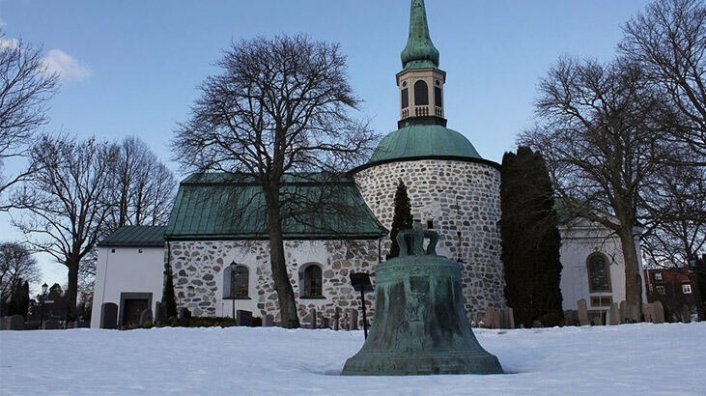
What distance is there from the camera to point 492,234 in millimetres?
25141

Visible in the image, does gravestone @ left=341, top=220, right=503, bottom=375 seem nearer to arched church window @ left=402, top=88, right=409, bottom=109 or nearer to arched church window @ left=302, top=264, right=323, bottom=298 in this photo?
arched church window @ left=302, top=264, right=323, bottom=298

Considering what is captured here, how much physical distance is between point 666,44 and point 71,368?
60.1 ft

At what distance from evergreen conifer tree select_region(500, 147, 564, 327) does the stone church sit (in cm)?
66

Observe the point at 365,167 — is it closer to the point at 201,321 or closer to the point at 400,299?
the point at 201,321

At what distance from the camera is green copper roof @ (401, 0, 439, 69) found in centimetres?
2848

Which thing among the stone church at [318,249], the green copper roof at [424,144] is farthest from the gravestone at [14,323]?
the green copper roof at [424,144]

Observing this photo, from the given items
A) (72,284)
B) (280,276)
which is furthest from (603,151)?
(72,284)

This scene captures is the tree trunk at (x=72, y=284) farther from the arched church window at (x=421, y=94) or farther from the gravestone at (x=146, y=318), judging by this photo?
the arched church window at (x=421, y=94)

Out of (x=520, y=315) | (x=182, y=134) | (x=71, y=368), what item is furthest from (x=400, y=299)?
(x=520, y=315)

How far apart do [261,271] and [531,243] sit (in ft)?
35.2

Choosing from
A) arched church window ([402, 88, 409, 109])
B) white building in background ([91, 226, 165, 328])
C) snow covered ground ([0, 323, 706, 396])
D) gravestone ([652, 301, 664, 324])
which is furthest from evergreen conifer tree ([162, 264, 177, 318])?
gravestone ([652, 301, 664, 324])

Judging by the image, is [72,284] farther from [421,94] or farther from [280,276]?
[421,94]

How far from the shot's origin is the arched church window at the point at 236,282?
2416cm

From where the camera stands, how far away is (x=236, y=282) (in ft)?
80.3
